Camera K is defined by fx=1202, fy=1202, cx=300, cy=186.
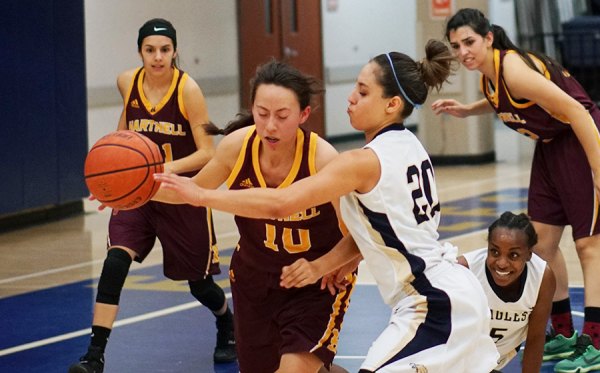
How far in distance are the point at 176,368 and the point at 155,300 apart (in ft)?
5.62

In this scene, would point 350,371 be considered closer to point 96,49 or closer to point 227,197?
point 227,197

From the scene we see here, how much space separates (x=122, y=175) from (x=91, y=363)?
66.1 inches

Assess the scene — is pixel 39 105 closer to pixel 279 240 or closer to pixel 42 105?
pixel 42 105

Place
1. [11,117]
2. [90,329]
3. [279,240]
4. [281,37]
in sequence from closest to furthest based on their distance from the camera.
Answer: [279,240] < [90,329] < [11,117] < [281,37]

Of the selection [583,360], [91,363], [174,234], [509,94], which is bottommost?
[583,360]

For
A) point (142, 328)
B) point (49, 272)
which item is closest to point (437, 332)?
point (142, 328)

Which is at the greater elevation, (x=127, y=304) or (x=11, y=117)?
(x=11, y=117)

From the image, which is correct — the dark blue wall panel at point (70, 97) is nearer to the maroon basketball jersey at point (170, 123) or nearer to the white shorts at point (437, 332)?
the maroon basketball jersey at point (170, 123)

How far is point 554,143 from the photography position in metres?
6.06

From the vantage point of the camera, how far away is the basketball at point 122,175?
13.7 ft

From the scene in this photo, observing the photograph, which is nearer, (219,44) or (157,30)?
(157,30)

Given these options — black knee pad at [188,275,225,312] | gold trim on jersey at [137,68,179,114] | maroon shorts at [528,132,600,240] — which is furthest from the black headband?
maroon shorts at [528,132,600,240]

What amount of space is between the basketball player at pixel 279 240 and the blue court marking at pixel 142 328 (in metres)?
1.37

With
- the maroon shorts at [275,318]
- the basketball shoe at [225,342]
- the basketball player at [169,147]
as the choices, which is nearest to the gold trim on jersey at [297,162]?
the maroon shorts at [275,318]
